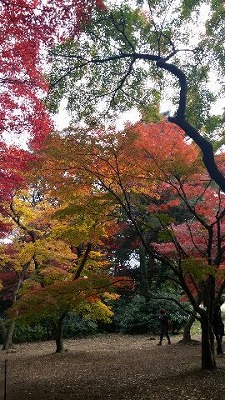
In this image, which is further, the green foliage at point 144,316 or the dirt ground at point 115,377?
the green foliage at point 144,316

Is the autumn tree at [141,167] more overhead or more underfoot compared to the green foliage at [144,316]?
more overhead

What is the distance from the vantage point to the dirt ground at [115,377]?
21.3 feet

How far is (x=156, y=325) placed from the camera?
19188 mm

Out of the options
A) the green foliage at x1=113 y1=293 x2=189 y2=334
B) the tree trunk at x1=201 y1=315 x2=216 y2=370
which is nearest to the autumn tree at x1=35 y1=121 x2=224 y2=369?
the tree trunk at x1=201 y1=315 x2=216 y2=370

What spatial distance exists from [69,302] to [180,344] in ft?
25.3

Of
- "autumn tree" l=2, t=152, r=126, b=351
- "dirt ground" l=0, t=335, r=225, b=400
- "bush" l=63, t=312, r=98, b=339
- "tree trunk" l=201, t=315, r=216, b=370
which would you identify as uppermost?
"autumn tree" l=2, t=152, r=126, b=351

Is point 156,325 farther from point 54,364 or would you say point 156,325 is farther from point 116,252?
point 54,364

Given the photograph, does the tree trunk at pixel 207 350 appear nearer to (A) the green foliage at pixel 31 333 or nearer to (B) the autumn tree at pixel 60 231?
(B) the autumn tree at pixel 60 231

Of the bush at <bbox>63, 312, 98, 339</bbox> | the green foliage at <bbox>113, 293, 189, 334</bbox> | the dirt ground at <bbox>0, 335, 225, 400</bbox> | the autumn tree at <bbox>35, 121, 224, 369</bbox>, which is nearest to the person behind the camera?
the dirt ground at <bbox>0, 335, 225, 400</bbox>

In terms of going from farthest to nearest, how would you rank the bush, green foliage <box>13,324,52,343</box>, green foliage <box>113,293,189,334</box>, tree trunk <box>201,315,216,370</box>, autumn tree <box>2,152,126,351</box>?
the bush → green foliage <box>113,293,189,334</box> → green foliage <box>13,324,52,343</box> → tree trunk <box>201,315,216,370</box> → autumn tree <box>2,152,126,351</box>

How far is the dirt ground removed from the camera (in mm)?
6500

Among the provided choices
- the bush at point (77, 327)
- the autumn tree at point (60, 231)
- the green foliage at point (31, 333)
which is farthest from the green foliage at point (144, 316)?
the autumn tree at point (60, 231)

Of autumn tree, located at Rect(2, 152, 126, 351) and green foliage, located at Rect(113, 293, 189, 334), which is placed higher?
autumn tree, located at Rect(2, 152, 126, 351)

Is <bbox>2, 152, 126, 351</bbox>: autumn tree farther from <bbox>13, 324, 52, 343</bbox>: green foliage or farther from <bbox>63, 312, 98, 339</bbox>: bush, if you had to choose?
<bbox>63, 312, 98, 339</bbox>: bush
